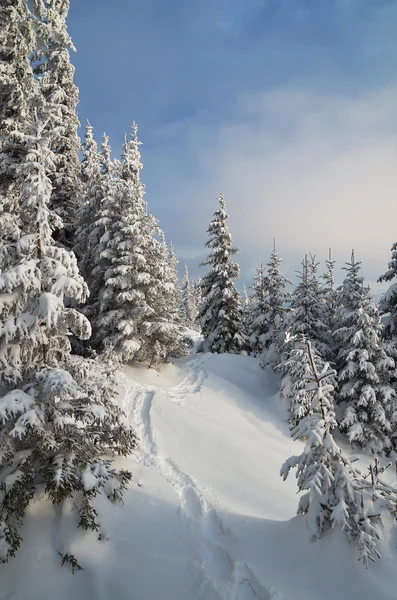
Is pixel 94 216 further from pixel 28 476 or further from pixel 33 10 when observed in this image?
pixel 28 476

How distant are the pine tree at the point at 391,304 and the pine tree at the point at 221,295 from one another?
1089 cm

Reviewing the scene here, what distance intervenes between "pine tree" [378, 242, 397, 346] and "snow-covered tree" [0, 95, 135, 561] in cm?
1559

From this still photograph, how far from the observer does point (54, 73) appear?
21.2 metres

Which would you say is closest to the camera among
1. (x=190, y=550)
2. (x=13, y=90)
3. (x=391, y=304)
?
(x=190, y=550)

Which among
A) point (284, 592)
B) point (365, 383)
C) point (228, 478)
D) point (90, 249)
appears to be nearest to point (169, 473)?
point (228, 478)

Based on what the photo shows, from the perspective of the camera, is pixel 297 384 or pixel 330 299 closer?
pixel 297 384

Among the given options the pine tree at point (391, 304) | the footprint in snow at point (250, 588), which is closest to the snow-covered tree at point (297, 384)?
the pine tree at point (391, 304)

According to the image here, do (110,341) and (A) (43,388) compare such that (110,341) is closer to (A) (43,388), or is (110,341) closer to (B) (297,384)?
(B) (297,384)

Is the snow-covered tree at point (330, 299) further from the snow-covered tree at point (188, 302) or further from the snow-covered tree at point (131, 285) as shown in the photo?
the snow-covered tree at point (188, 302)

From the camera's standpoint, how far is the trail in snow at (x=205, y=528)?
6.33 m

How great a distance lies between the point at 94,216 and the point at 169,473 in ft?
50.1

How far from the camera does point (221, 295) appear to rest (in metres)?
27.3

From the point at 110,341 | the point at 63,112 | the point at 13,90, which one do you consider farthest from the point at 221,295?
the point at 13,90

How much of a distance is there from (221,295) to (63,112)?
15930mm
